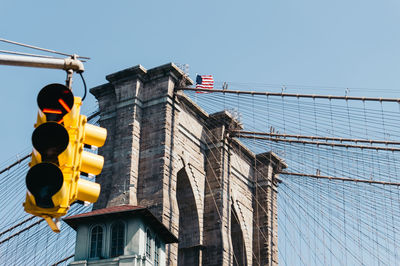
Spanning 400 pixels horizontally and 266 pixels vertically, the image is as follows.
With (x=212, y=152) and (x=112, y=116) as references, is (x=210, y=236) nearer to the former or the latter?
(x=212, y=152)

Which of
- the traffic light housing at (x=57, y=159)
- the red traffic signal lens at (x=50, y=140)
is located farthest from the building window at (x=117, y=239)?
the red traffic signal lens at (x=50, y=140)

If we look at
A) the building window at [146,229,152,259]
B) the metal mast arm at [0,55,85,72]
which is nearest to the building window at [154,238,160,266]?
the building window at [146,229,152,259]

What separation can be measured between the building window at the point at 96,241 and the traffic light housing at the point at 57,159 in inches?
1144

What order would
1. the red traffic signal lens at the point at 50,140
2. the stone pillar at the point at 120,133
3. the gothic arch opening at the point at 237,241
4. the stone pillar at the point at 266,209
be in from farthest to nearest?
the stone pillar at the point at 266,209
the gothic arch opening at the point at 237,241
the stone pillar at the point at 120,133
the red traffic signal lens at the point at 50,140

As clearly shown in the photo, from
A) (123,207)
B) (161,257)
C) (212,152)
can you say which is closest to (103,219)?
(123,207)

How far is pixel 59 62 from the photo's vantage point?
941 cm

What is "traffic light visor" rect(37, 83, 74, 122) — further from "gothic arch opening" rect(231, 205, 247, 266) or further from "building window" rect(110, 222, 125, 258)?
"gothic arch opening" rect(231, 205, 247, 266)

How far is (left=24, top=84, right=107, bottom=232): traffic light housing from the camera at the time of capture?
839 centimetres

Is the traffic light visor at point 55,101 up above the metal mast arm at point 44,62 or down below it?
below

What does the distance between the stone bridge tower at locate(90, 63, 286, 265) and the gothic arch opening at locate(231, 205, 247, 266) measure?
69 millimetres

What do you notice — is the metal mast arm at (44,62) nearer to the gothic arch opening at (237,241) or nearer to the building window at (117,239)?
the building window at (117,239)

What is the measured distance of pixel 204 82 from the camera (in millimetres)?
50688

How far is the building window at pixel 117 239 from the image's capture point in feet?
121

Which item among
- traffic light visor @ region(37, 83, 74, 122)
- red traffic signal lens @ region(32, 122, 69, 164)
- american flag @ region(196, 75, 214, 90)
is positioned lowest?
red traffic signal lens @ region(32, 122, 69, 164)
